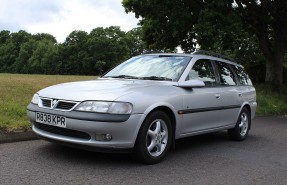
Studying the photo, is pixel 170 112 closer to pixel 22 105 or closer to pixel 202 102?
pixel 202 102

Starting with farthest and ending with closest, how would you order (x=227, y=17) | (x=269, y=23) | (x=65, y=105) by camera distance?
(x=269, y=23), (x=227, y=17), (x=65, y=105)

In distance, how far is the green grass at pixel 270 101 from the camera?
48.5 feet

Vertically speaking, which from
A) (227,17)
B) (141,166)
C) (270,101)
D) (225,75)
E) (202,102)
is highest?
(227,17)

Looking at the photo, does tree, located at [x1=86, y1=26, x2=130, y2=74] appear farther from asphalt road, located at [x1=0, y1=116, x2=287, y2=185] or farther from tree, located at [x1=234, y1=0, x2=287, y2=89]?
asphalt road, located at [x1=0, y1=116, x2=287, y2=185]

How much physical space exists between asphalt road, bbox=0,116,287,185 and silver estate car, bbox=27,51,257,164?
0.99ft

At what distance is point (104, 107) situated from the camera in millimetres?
5410

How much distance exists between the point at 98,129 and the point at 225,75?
3.46 metres

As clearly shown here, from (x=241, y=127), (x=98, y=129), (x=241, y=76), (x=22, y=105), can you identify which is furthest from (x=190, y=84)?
(x=22, y=105)

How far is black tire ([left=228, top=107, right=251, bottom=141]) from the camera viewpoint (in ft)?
27.0

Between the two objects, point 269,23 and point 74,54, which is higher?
point 74,54

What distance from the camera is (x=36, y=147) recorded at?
6.54m

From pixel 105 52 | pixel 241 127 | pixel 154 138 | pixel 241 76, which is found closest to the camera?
pixel 154 138

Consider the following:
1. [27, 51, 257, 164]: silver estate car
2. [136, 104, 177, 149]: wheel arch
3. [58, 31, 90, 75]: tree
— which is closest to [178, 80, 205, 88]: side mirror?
[27, 51, 257, 164]: silver estate car

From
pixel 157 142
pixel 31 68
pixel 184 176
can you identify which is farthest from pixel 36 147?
pixel 31 68
